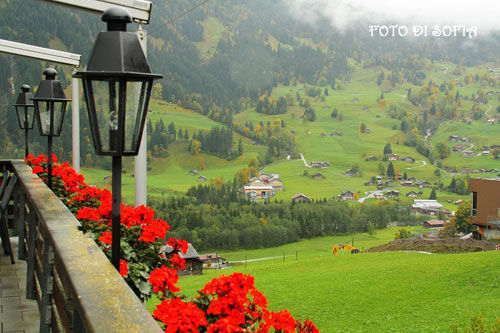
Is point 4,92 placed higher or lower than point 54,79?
higher

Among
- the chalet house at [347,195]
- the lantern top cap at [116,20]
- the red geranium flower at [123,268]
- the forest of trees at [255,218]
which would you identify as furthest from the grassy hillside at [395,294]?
the chalet house at [347,195]

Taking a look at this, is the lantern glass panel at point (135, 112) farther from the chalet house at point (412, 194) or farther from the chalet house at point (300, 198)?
the chalet house at point (412, 194)

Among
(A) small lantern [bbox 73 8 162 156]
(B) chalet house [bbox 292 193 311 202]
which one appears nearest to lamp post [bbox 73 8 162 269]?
(A) small lantern [bbox 73 8 162 156]

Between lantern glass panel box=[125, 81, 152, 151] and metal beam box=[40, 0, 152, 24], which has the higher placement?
metal beam box=[40, 0, 152, 24]

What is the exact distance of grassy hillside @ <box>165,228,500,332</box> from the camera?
9.49 m

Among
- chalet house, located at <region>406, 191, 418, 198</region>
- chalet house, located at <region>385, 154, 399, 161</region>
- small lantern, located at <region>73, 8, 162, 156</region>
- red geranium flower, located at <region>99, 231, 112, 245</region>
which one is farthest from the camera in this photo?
chalet house, located at <region>385, 154, 399, 161</region>

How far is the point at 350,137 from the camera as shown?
453ft

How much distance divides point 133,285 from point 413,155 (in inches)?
5533

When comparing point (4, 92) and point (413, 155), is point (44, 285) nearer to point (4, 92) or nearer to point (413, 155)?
point (4, 92)

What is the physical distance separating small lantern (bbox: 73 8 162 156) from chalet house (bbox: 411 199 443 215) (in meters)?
97.7

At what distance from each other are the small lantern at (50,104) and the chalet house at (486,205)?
24535 mm

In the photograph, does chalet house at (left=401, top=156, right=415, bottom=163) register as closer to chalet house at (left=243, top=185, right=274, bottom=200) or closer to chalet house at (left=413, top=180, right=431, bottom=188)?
chalet house at (left=413, top=180, right=431, bottom=188)

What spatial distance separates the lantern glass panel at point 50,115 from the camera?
4910 millimetres

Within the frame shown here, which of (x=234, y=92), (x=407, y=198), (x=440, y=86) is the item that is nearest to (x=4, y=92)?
(x=407, y=198)
